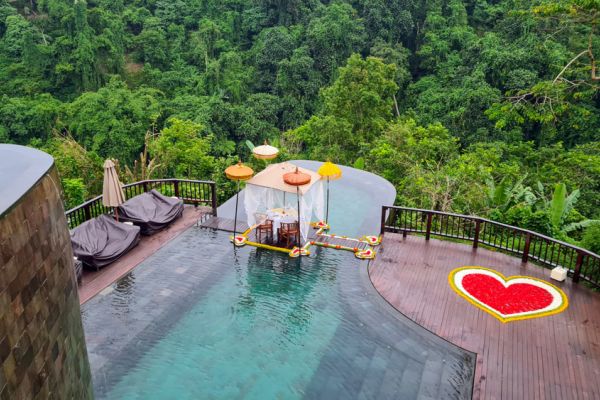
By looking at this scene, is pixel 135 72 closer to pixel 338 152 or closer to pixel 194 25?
pixel 194 25

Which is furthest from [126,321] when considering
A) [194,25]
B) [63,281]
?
[194,25]

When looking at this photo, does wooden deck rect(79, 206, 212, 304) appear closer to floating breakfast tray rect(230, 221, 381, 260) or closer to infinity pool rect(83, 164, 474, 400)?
infinity pool rect(83, 164, 474, 400)

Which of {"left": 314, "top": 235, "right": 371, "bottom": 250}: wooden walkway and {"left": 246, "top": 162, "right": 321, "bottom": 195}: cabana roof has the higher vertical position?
{"left": 246, "top": 162, "right": 321, "bottom": 195}: cabana roof

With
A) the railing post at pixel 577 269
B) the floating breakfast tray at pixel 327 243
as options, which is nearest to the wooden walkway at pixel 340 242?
the floating breakfast tray at pixel 327 243

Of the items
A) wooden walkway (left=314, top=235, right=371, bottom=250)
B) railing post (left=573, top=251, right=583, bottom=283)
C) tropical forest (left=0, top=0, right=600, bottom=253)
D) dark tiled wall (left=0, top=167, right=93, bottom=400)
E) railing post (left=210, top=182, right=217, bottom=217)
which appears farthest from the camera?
tropical forest (left=0, top=0, right=600, bottom=253)

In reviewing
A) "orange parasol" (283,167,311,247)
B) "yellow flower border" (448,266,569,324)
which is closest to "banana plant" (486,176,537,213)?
"yellow flower border" (448,266,569,324)

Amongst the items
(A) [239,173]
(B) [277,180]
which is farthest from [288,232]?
(A) [239,173]

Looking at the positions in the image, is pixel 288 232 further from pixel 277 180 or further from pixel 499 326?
pixel 499 326
